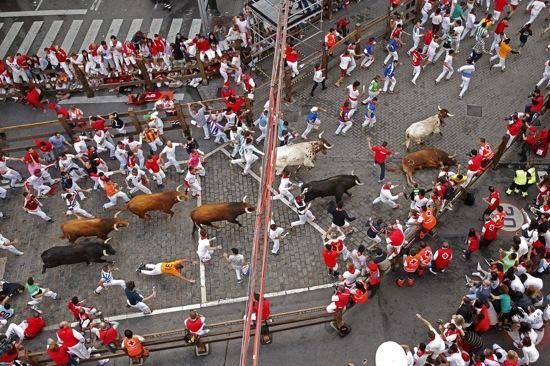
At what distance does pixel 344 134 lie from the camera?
18719 millimetres

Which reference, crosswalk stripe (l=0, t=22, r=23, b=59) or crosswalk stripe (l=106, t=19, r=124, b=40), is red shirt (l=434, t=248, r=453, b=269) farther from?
crosswalk stripe (l=0, t=22, r=23, b=59)

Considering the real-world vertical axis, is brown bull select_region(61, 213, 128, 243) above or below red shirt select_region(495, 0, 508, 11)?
below

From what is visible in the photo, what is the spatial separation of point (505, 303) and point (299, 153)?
774 cm

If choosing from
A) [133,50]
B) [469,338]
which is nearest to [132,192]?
[133,50]

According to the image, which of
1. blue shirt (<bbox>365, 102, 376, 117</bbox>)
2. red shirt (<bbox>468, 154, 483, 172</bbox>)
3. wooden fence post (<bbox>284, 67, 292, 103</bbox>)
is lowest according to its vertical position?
red shirt (<bbox>468, 154, 483, 172</bbox>)

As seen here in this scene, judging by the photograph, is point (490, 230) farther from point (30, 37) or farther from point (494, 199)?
point (30, 37)

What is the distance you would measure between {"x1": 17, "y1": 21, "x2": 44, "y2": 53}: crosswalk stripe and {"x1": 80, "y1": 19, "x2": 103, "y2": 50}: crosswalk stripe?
8.83 feet

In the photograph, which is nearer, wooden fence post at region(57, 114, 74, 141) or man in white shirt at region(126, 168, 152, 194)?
man in white shirt at region(126, 168, 152, 194)

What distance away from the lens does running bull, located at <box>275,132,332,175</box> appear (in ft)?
55.6

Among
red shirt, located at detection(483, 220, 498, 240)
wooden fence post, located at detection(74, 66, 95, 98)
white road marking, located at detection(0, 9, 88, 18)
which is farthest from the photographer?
white road marking, located at detection(0, 9, 88, 18)

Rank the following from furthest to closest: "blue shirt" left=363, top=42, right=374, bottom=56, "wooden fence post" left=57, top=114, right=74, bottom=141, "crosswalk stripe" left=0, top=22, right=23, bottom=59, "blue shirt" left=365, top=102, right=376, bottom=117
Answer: "crosswalk stripe" left=0, top=22, right=23, bottom=59
"blue shirt" left=363, top=42, right=374, bottom=56
"wooden fence post" left=57, top=114, right=74, bottom=141
"blue shirt" left=365, top=102, right=376, bottom=117

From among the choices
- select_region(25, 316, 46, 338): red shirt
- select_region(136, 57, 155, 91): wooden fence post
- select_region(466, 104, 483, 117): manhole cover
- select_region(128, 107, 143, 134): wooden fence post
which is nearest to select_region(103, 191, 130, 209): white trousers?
select_region(128, 107, 143, 134): wooden fence post

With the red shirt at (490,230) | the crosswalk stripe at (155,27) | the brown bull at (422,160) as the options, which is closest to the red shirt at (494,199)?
the red shirt at (490,230)

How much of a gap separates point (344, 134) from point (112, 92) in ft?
33.5
